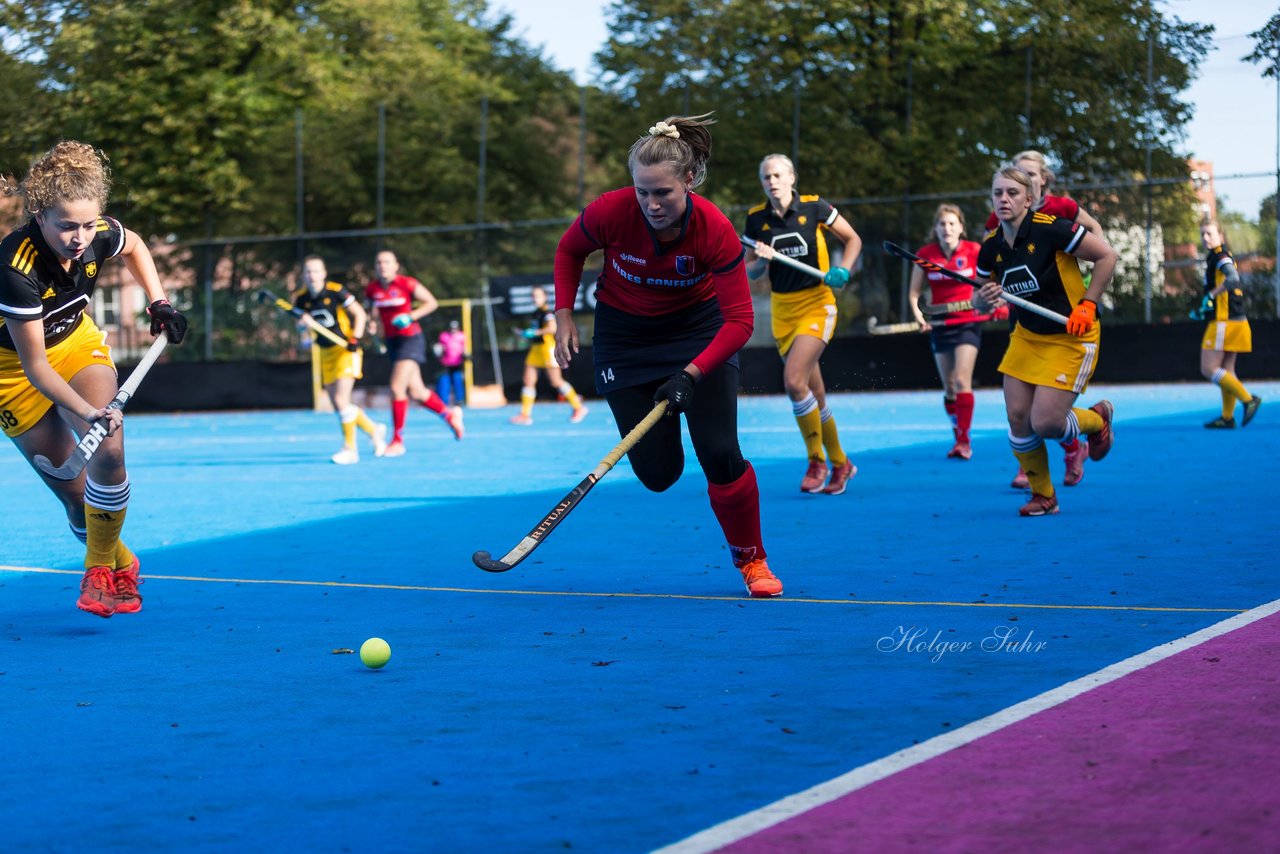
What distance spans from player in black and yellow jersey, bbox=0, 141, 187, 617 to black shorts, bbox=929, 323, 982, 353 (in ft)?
24.2

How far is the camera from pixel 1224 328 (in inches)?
570

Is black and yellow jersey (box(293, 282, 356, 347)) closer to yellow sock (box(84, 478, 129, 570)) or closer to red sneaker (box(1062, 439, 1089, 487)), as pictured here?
red sneaker (box(1062, 439, 1089, 487))

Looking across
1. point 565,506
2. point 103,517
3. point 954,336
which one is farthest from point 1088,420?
point 103,517

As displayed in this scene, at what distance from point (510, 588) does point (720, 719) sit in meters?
2.62

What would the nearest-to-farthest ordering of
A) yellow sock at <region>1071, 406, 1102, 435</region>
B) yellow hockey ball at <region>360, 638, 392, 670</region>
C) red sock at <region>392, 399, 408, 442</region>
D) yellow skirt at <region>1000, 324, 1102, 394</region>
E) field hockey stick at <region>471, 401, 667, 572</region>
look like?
yellow hockey ball at <region>360, 638, 392, 670</region> → field hockey stick at <region>471, 401, 667, 572</region> → yellow skirt at <region>1000, 324, 1102, 394</region> → yellow sock at <region>1071, 406, 1102, 435</region> → red sock at <region>392, 399, 408, 442</region>

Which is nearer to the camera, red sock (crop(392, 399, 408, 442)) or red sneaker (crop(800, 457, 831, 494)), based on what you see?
red sneaker (crop(800, 457, 831, 494))

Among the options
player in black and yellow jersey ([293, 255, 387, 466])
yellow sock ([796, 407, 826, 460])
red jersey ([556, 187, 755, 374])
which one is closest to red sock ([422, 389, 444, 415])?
player in black and yellow jersey ([293, 255, 387, 466])

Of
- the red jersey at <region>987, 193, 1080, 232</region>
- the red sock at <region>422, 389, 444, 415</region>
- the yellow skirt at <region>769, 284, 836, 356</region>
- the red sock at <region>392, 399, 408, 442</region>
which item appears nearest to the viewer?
the red jersey at <region>987, 193, 1080, 232</region>

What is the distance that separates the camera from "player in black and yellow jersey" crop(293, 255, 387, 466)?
47.6ft

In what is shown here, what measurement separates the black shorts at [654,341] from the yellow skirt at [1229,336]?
9470 millimetres

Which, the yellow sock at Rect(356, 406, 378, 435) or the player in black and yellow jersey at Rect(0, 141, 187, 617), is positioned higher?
the player in black and yellow jersey at Rect(0, 141, 187, 617)

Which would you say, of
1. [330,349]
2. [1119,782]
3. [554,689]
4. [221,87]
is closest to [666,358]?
[554,689]

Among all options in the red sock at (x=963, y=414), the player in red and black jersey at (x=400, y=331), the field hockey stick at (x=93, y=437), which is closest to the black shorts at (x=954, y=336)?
the red sock at (x=963, y=414)

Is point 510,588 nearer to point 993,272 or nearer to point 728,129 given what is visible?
point 993,272
